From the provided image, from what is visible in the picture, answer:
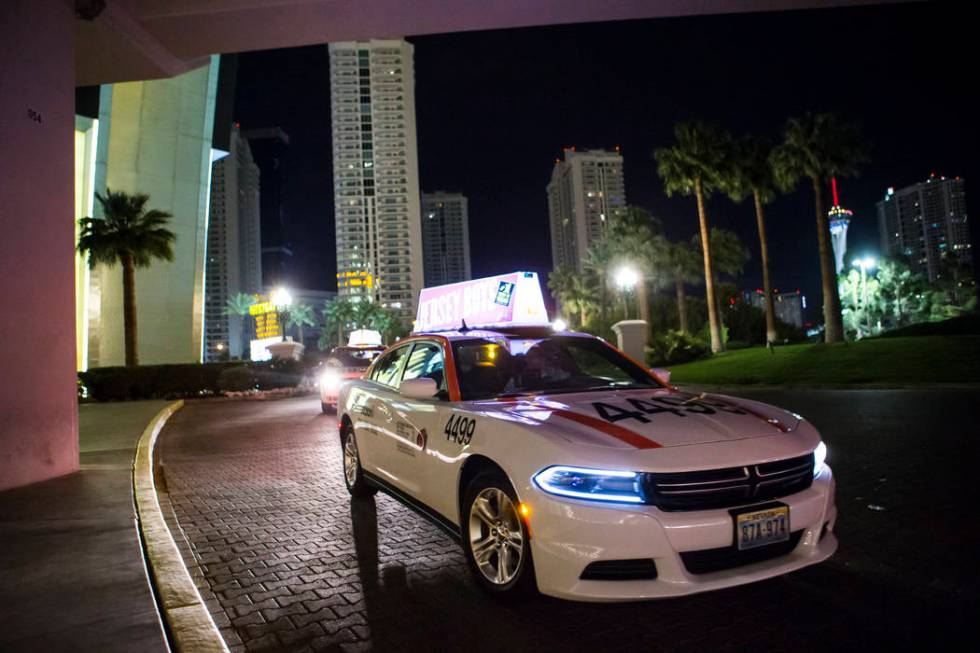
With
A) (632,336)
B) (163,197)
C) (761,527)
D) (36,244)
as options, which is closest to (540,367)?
(761,527)

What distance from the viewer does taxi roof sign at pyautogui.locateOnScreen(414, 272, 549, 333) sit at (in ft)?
51.2

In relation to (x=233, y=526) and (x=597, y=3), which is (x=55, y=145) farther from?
(x=597, y=3)

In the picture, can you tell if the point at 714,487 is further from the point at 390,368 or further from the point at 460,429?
the point at 390,368

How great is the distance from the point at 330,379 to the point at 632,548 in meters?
12.7

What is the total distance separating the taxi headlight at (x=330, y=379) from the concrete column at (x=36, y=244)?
22.6ft

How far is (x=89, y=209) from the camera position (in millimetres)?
34250

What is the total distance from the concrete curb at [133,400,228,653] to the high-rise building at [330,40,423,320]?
140m

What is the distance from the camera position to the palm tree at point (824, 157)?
3238 centimetres

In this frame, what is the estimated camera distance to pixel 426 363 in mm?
5250

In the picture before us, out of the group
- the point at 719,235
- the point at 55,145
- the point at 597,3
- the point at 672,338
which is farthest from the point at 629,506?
the point at 719,235

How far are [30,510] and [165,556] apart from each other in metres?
2.58

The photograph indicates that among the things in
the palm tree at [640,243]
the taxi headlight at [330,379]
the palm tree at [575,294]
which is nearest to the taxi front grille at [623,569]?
the taxi headlight at [330,379]

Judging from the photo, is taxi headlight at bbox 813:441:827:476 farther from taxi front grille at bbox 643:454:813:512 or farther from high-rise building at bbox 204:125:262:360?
high-rise building at bbox 204:125:262:360

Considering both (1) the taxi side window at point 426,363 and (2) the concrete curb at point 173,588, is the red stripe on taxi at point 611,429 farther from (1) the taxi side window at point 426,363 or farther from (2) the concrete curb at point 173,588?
(2) the concrete curb at point 173,588
